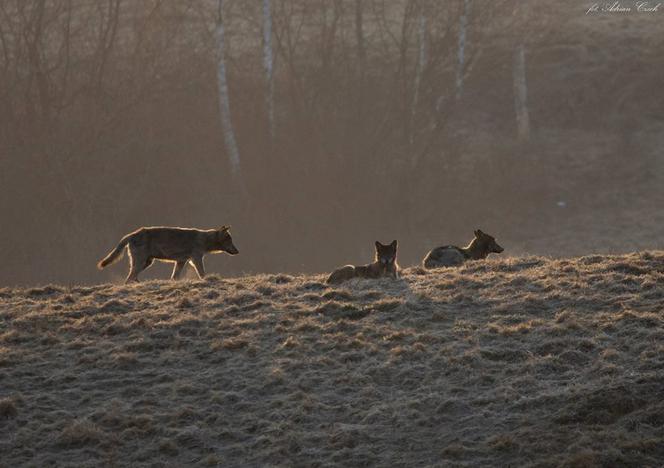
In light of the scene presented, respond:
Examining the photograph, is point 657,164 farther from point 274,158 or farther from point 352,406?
point 352,406

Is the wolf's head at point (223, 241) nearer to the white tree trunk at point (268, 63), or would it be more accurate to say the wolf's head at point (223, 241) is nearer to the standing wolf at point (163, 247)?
the standing wolf at point (163, 247)

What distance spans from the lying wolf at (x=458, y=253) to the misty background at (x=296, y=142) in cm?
1506

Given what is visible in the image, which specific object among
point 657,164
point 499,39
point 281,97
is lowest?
point 657,164

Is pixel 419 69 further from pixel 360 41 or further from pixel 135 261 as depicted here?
pixel 135 261

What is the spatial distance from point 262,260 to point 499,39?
2135 cm

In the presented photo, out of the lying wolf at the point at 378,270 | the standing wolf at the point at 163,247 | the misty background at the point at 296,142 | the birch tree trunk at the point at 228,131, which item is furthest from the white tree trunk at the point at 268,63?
the lying wolf at the point at 378,270

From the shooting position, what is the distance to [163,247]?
20.0 m

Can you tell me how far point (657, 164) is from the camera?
4538cm

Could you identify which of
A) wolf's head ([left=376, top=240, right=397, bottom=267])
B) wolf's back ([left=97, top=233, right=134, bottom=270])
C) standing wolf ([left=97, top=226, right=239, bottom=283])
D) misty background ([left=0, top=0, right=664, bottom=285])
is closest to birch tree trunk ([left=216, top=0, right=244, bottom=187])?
misty background ([left=0, top=0, right=664, bottom=285])

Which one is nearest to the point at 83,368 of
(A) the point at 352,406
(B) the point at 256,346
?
(B) the point at 256,346

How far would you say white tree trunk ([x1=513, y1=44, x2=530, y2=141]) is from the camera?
48.5 metres

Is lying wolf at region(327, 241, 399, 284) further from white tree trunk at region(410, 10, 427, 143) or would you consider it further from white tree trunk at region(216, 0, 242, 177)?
white tree trunk at region(410, 10, 427, 143)

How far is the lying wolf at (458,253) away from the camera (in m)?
19.0

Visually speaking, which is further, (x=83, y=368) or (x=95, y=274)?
(x=95, y=274)
